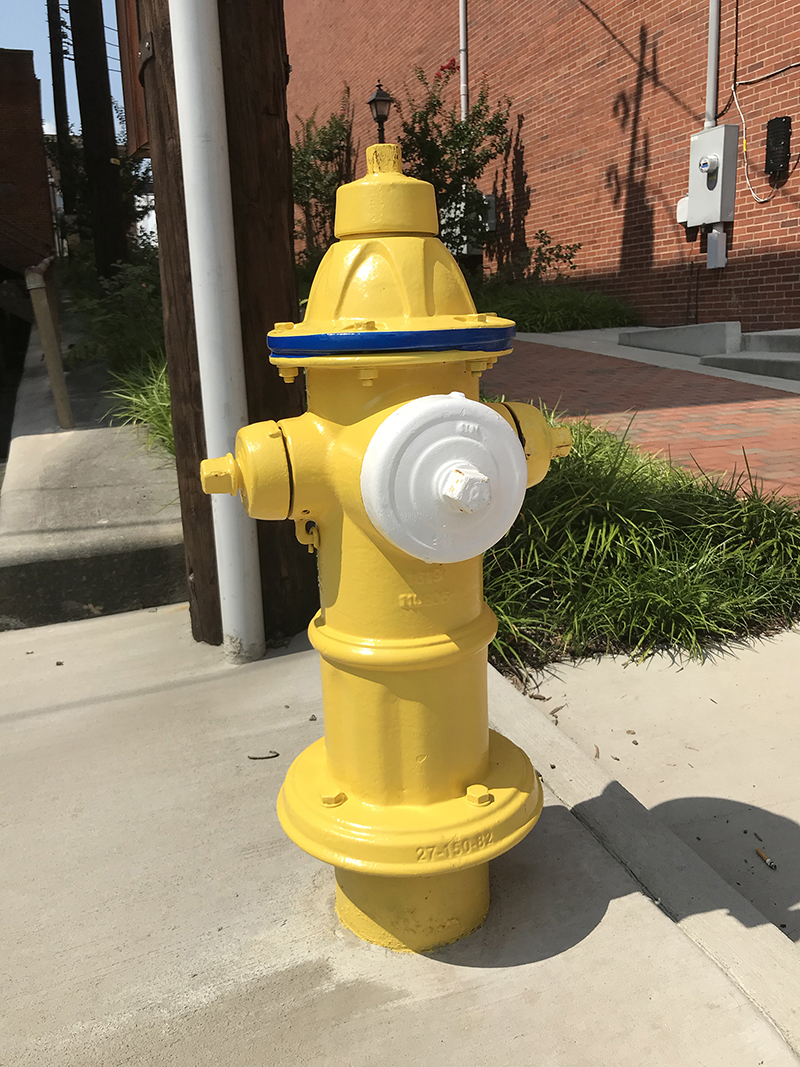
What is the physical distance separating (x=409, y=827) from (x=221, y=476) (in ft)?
2.51

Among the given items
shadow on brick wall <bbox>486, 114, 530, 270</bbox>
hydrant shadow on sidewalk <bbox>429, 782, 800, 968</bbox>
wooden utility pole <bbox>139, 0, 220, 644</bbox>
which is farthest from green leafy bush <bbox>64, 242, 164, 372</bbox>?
shadow on brick wall <bbox>486, 114, 530, 270</bbox>

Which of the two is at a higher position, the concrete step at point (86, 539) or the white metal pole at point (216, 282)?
the white metal pole at point (216, 282)

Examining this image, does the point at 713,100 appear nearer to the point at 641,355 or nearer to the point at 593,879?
the point at 641,355

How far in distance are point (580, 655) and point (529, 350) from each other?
774 centimetres

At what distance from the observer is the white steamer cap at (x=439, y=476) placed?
1429mm

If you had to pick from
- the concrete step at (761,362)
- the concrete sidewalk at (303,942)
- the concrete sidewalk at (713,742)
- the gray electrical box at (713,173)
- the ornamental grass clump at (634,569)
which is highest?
the gray electrical box at (713,173)

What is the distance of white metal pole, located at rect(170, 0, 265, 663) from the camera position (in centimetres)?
262

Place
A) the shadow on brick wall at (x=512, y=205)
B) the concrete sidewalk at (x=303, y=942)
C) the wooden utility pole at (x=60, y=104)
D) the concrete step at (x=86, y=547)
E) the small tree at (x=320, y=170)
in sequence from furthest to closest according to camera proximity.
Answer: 1. the small tree at (x=320, y=170)
2. the wooden utility pole at (x=60, y=104)
3. the shadow on brick wall at (x=512, y=205)
4. the concrete step at (x=86, y=547)
5. the concrete sidewalk at (x=303, y=942)

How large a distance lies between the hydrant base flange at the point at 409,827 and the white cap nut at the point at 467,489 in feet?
2.12

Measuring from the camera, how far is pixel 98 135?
9617 millimetres

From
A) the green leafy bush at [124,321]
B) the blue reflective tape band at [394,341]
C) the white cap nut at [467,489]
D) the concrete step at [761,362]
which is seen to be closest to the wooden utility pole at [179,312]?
the blue reflective tape band at [394,341]

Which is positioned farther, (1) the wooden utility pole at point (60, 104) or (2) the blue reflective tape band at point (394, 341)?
(1) the wooden utility pole at point (60, 104)

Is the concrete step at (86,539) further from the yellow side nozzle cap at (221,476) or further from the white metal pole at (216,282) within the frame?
the yellow side nozzle cap at (221,476)

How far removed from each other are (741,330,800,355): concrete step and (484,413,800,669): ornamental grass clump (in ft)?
20.1
